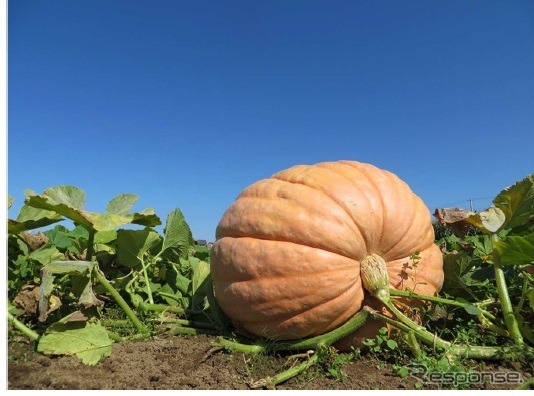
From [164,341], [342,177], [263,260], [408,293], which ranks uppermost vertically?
[342,177]

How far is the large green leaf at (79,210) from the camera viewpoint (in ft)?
8.39

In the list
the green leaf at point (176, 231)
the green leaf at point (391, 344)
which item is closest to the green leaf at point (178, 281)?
the green leaf at point (176, 231)

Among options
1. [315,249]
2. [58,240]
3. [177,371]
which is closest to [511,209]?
[315,249]

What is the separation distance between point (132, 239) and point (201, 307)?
78cm

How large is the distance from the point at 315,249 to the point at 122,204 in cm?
138

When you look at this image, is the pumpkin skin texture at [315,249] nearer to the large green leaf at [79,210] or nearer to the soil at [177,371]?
the soil at [177,371]

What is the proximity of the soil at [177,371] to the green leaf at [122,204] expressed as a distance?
0.87 metres

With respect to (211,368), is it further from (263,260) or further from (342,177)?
(342,177)

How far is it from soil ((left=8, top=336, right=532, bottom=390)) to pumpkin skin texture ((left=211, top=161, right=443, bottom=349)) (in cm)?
24

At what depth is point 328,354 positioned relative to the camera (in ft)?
7.95

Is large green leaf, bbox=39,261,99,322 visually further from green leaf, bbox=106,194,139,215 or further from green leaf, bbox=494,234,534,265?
green leaf, bbox=494,234,534,265

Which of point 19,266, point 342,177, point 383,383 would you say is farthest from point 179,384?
point 19,266

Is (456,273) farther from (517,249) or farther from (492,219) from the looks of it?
(517,249)

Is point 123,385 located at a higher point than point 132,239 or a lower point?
lower
